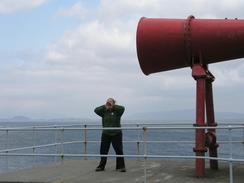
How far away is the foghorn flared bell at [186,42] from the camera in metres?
10.9

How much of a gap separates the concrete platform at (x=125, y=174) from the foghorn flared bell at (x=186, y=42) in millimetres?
2189

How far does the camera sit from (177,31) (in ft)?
36.8

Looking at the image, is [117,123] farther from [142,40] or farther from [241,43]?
[241,43]

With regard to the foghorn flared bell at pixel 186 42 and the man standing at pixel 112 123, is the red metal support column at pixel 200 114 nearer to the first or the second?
the foghorn flared bell at pixel 186 42

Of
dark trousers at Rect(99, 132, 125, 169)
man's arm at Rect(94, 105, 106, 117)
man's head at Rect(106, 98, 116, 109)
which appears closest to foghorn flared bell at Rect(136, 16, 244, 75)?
man's head at Rect(106, 98, 116, 109)

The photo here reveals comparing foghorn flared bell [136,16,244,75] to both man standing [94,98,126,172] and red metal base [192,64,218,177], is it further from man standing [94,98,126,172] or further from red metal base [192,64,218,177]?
man standing [94,98,126,172]

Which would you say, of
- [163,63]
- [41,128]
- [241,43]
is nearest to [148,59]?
[163,63]

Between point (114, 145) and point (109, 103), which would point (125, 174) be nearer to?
point (114, 145)

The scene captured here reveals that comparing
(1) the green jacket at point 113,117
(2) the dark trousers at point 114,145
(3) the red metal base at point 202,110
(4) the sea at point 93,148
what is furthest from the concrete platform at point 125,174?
(1) the green jacket at point 113,117

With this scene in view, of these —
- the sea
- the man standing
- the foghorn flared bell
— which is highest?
the foghorn flared bell

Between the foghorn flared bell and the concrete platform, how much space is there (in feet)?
7.18

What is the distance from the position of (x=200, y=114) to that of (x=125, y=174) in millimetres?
1936

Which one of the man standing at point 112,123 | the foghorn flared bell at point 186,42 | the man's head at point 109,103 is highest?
the foghorn flared bell at point 186,42

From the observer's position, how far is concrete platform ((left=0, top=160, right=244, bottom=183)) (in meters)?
10.5
